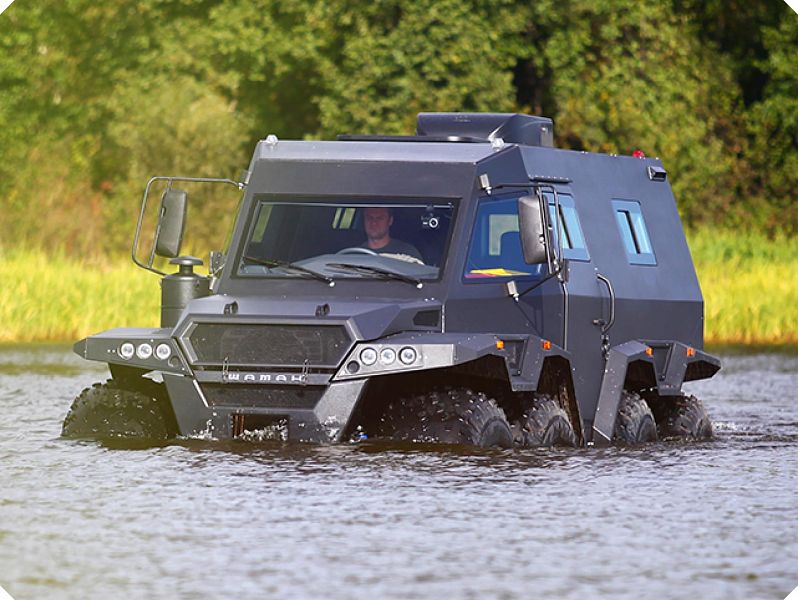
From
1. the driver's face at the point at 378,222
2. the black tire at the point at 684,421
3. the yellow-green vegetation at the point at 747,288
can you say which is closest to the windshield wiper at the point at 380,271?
the driver's face at the point at 378,222

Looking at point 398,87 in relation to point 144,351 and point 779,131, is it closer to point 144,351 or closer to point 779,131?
point 779,131

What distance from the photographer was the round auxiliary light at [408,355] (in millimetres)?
14336

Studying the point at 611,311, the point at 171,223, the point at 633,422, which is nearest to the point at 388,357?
the point at 171,223

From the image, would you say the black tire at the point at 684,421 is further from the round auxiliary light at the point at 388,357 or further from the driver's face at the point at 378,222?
the round auxiliary light at the point at 388,357

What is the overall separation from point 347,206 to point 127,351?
196 centimetres

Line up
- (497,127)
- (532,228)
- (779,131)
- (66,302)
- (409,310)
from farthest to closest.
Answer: (779,131) → (66,302) → (497,127) → (532,228) → (409,310)

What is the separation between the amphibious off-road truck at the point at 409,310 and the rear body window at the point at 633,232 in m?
0.04

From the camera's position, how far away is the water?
10219 millimetres

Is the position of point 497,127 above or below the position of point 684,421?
above

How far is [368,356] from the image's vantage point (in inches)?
A: 567

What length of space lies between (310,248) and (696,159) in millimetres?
32083

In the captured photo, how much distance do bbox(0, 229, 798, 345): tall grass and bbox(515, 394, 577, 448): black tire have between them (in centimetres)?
1630

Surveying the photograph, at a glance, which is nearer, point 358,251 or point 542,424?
point 542,424

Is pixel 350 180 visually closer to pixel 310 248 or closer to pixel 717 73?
pixel 310 248
